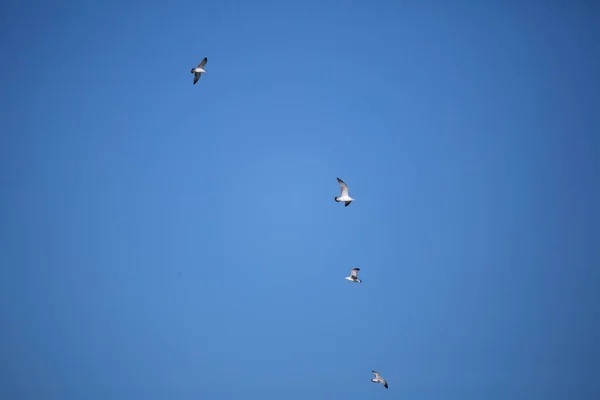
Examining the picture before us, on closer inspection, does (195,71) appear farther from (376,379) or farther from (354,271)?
(376,379)

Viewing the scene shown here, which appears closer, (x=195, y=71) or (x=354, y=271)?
(x=195, y=71)

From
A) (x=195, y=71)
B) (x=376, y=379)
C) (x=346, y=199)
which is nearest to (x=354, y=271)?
(x=346, y=199)

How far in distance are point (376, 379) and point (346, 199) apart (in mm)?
8707

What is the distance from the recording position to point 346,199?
666 inches

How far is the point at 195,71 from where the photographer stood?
54.0 ft

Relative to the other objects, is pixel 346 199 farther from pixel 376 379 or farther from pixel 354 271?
pixel 376 379

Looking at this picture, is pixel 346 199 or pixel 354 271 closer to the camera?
pixel 346 199

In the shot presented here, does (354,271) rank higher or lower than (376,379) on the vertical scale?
higher

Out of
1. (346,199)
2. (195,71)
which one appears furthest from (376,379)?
(195,71)

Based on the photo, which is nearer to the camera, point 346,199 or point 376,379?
point 346,199

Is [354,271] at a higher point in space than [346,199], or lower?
lower

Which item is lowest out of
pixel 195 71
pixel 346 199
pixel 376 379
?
pixel 376 379

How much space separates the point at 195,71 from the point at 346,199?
7980 mm

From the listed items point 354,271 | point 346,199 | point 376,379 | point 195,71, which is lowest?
point 376,379
